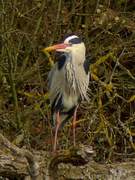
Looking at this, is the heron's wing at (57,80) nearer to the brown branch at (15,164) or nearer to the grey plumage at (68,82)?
the grey plumage at (68,82)

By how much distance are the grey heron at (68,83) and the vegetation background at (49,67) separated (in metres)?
0.35

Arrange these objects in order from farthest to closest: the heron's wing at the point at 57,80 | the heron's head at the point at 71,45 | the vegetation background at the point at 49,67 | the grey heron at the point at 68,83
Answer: the vegetation background at the point at 49,67 < the heron's wing at the point at 57,80 < the grey heron at the point at 68,83 < the heron's head at the point at 71,45

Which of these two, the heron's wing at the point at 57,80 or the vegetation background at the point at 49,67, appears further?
the vegetation background at the point at 49,67

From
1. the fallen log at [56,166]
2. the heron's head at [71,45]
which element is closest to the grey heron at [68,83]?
the heron's head at [71,45]

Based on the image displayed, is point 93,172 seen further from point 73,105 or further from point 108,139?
point 108,139

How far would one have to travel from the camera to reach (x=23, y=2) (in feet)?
15.4

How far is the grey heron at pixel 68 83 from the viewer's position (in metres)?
3.81

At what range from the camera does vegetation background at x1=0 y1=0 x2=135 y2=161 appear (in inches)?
178

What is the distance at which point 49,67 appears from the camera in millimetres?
4816

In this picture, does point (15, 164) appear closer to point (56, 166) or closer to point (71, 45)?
→ point (56, 166)

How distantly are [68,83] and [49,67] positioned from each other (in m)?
0.84

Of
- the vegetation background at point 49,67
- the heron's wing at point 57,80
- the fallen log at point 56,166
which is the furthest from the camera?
the vegetation background at point 49,67

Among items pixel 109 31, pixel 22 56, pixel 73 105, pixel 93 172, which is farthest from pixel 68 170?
pixel 109 31

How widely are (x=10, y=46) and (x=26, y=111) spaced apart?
1.69ft
